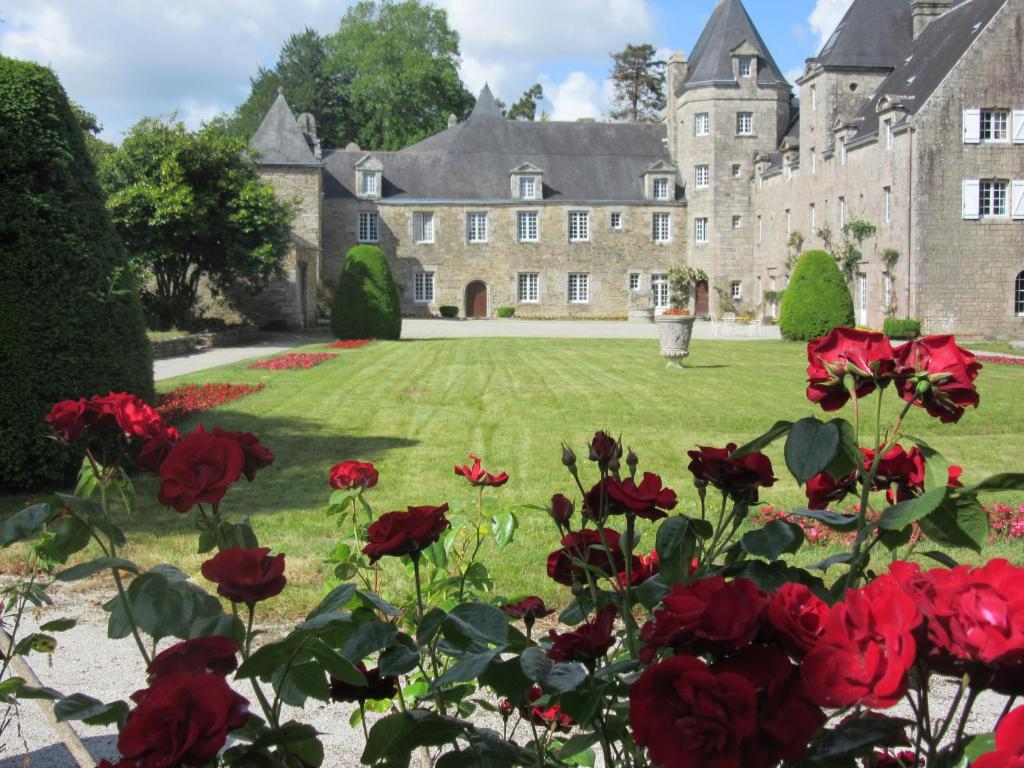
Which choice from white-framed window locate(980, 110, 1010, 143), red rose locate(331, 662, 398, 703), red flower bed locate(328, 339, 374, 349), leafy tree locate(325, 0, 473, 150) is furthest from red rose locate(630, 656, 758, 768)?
leafy tree locate(325, 0, 473, 150)

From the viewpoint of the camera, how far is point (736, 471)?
72.2 inches

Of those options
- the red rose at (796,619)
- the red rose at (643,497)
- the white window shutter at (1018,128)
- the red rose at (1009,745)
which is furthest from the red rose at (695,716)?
the white window shutter at (1018,128)

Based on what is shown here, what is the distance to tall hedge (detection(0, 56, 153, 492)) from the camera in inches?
292

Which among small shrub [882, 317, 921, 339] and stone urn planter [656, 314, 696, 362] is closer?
stone urn planter [656, 314, 696, 362]

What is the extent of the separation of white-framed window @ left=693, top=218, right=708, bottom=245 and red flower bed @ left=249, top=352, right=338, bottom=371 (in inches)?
1089

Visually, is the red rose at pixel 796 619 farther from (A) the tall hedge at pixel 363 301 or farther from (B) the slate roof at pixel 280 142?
(B) the slate roof at pixel 280 142

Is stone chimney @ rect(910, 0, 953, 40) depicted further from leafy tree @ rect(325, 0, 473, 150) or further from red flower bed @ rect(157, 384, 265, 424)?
red flower bed @ rect(157, 384, 265, 424)

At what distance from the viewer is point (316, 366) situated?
1902 centimetres

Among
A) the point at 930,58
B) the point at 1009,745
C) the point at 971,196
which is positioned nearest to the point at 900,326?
the point at 971,196

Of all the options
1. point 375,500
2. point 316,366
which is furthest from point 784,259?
point 375,500

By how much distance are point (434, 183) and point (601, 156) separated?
318 inches

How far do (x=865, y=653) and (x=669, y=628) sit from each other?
0.73 feet

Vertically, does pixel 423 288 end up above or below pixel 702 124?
below

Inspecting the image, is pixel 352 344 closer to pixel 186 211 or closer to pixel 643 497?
pixel 186 211
